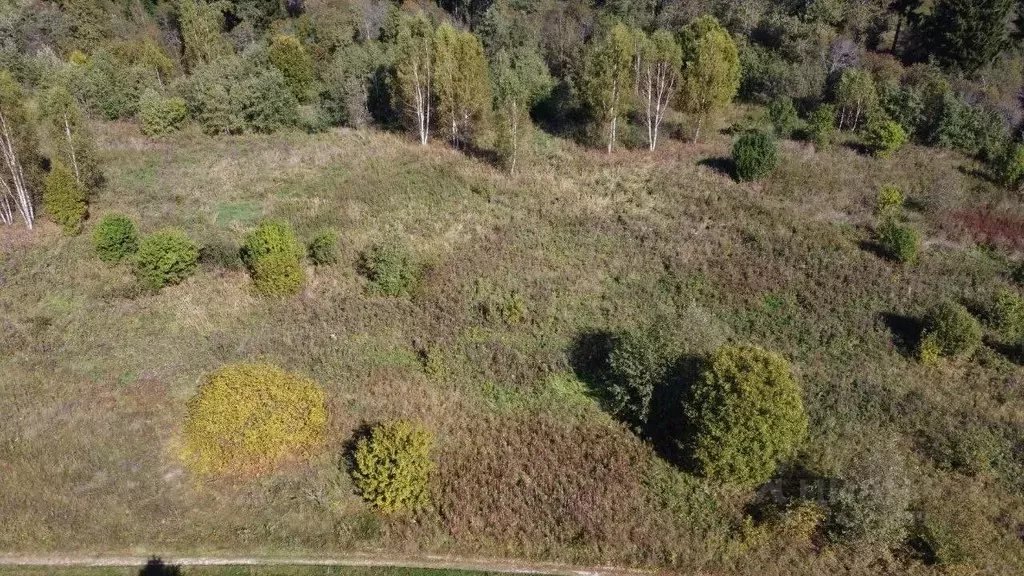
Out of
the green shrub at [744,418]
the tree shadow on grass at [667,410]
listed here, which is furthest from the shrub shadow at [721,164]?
the green shrub at [744,418]

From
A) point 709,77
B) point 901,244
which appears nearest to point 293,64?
point 709,77

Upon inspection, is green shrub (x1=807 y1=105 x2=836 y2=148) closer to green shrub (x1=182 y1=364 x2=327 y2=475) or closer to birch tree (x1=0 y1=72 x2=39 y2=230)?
green shrub (x1=182 y1=364 x2=327 y2=475)

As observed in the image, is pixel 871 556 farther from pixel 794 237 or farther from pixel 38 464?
pixel 38 464

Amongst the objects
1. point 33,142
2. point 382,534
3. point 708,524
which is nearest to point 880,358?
point 708,524

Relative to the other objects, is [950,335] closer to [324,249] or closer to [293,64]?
[324,249]

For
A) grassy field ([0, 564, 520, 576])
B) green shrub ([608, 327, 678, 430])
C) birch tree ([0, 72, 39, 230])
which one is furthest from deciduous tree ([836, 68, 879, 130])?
birch tree ([0, 72, 39, 230])

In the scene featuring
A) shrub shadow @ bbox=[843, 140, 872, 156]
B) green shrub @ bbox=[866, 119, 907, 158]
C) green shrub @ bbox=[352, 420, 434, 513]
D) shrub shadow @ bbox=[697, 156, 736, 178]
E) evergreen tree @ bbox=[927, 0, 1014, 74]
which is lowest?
green shrub @ bbox=[352, 420, 434, 513]
